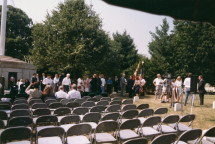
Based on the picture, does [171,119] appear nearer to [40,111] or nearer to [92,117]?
[92,117]

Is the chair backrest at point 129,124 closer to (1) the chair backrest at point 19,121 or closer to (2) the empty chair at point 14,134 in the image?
(2) the empty chair at point 14,134

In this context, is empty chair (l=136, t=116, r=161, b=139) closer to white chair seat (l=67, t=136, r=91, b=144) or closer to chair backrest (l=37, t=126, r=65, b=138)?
white chair seat (l=67, t=136, r=91, b=144)

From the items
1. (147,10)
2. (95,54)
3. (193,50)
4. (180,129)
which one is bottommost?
(180,129)

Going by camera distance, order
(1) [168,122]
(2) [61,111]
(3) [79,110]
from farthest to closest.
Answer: (3) [79,110] < (2) [61,111] < (1) [168,122]

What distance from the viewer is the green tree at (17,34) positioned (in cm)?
3501

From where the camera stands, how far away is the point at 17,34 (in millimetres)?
38969

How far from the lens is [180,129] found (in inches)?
202

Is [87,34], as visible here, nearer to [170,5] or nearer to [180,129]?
[180,129]

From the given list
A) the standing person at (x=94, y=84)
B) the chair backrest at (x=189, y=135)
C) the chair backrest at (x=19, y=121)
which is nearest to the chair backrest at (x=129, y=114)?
the chair backrest at (x=189, y=135)

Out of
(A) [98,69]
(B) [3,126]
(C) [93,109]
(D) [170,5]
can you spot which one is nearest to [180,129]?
(C) [93,109]

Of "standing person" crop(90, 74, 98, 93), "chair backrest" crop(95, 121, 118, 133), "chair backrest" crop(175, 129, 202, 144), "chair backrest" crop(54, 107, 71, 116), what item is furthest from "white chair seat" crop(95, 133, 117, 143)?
"standing person" crop(90, 74, 98, 93)

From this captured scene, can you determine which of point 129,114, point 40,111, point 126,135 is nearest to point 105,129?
point 126,135

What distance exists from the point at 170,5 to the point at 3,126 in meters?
4.97

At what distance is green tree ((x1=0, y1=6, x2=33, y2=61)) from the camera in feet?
115
